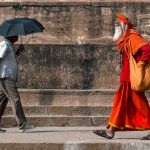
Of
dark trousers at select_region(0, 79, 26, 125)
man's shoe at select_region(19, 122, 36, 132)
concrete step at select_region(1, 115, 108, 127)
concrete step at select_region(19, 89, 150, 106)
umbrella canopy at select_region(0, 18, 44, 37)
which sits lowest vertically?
concrete step at select_region(1, 115, 108, 127)

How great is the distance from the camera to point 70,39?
12859mm

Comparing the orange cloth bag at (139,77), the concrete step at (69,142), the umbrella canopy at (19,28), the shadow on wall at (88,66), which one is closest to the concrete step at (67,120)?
the shadow on wall at (88,66)

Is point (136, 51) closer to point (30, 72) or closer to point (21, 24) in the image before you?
point (21, 24)

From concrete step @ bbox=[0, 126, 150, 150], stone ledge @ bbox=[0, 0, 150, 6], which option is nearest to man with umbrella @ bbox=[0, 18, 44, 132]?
concrete step @ bbox=[0, 126, 150, 150]

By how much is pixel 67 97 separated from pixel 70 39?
2.24m

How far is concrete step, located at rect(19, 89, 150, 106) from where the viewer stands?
35.5 ft

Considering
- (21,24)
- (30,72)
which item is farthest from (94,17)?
(21,24)

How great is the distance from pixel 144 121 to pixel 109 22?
189 inches

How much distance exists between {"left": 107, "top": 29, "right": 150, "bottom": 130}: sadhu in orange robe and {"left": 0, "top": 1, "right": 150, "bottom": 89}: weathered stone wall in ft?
10.0

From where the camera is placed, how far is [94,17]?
501 inches

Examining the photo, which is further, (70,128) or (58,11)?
(58,11)

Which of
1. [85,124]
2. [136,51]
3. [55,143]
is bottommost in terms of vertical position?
[85,124]

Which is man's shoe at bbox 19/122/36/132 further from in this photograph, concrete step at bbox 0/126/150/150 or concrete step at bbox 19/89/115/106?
concrete step at bbox 19/89/115/106

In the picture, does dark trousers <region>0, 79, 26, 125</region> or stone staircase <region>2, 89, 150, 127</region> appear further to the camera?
stone staircase <region>2, 89, 150, 127</region>
